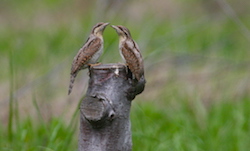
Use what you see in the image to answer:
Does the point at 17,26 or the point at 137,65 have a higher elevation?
the point at 137,65

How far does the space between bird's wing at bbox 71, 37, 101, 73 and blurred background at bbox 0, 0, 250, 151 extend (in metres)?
0.27

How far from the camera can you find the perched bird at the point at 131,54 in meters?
3.52

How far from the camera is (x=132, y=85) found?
3.49 metres

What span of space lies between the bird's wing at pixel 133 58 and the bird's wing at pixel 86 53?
30 centimetres

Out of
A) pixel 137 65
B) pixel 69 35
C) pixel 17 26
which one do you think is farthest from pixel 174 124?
pixel 17 26

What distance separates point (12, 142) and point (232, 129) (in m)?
2.34

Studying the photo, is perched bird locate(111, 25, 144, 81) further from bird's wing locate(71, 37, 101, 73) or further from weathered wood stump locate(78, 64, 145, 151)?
bird's wing locate(71, 37, 101, 73)

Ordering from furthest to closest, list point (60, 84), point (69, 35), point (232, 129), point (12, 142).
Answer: point (69, 35), point (60, 84), point (232, 129), point (12, 142)

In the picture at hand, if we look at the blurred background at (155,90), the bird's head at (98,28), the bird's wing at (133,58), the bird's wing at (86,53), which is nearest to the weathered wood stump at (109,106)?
the bird's wing at (133,58)

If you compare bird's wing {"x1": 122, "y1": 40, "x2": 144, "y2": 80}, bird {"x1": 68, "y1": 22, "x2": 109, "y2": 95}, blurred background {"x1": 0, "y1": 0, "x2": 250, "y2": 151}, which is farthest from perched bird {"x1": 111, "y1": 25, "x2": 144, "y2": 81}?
blurred background {"x1": 0, "y1": 0, "x2": 250, "y2": 151}

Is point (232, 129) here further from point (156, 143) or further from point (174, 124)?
point (156, 143)

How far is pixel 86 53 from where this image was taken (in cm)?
400

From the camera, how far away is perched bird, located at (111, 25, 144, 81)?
3.52 meters

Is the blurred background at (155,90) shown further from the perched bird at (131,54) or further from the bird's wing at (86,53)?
the perched bird at (131,54)
